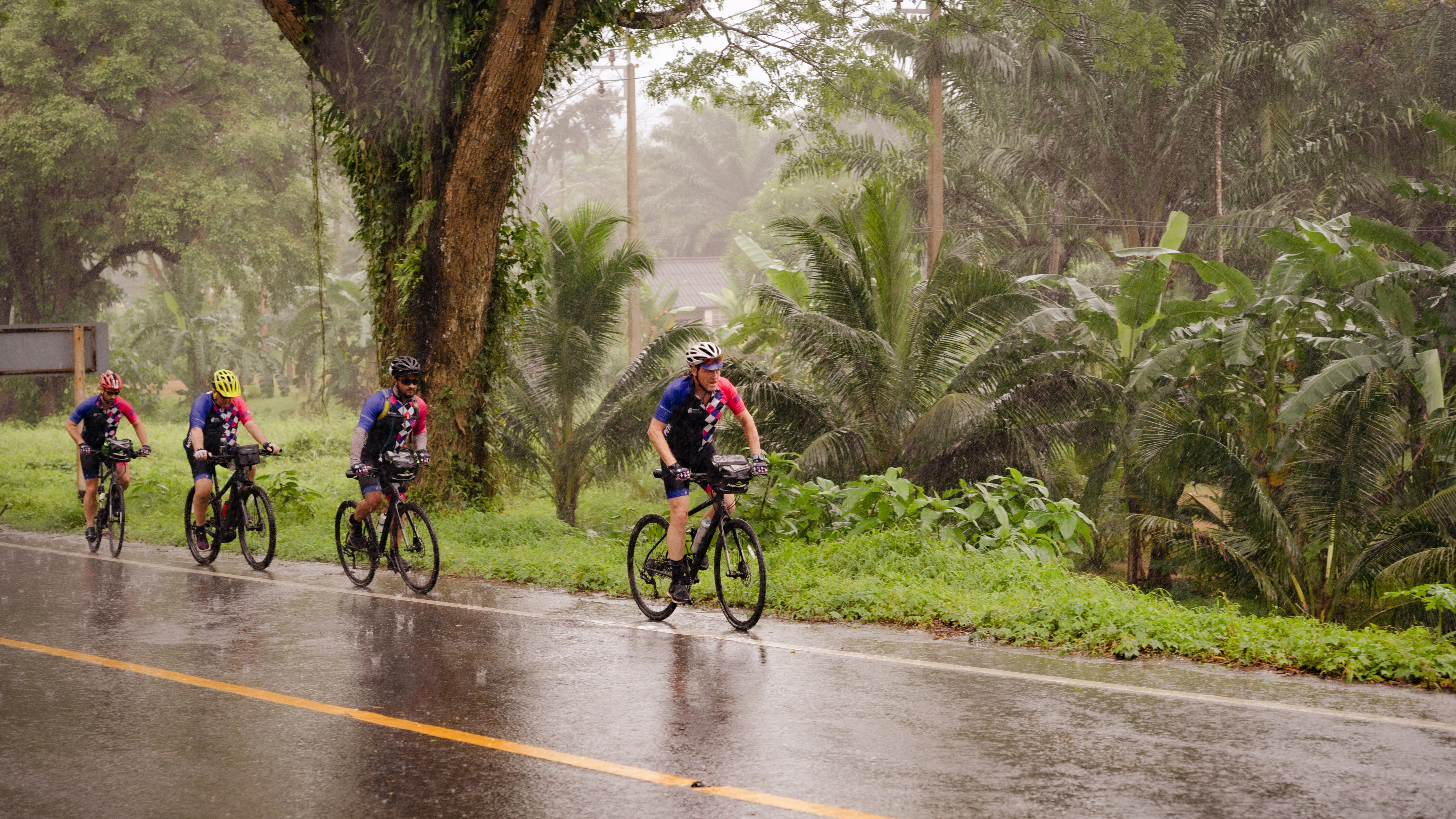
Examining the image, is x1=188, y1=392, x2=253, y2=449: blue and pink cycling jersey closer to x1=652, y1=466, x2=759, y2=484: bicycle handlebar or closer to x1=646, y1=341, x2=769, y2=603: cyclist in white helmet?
x1=646, y1=341, x2=769, y2=603: cyclist in white helmet

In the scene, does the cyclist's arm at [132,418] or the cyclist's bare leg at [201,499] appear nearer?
the cyclist's bare leg at [201,499]

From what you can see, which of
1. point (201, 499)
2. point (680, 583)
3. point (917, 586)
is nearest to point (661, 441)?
point (680, 583)

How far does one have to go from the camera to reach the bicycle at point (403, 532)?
9.87 metres

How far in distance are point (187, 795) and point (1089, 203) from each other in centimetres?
2705

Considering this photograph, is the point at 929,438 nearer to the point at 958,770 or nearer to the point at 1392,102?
the point at 958,770

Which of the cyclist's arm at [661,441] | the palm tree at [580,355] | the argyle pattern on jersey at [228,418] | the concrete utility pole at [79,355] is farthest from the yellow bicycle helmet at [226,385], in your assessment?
the concrete utility pole at [79,355]

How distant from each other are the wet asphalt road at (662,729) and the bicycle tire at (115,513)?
4.37 m

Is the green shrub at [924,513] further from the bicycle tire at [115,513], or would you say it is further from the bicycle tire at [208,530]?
the bicycle tire at [115,513]

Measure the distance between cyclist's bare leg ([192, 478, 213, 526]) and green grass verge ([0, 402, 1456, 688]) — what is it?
89 centimetres

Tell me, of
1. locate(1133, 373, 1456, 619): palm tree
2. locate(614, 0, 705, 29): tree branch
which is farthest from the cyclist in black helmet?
locate(1133, 373, 1456, 619): palm tree

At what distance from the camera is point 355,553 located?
10.5 m

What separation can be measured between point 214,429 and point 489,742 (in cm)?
717

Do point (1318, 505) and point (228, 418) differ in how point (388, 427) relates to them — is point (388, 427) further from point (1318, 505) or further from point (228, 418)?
point (1318, 505)

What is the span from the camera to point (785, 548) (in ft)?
36.3
